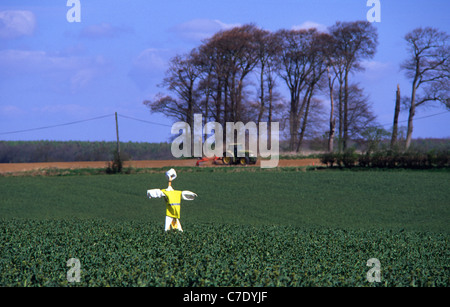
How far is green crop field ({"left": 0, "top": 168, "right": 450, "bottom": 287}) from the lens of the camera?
6.72 metres

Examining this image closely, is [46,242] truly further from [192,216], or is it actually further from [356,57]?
[356,57]

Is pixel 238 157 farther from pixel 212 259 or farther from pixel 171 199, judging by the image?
pixel 212 259

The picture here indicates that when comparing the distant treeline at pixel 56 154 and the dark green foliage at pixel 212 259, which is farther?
the distant treeline at pixel 56 154

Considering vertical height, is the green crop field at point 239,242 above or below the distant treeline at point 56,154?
below

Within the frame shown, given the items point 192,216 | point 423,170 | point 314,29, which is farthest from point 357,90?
point 192,216

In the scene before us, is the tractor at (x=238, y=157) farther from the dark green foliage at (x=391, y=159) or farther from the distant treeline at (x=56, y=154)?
the distant treeline at (x=56, y=154)

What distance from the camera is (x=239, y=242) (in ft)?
33.0

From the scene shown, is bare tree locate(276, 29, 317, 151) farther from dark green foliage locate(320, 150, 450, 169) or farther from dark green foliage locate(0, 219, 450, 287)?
dark green foliage locate(0, 219, 450, 287)

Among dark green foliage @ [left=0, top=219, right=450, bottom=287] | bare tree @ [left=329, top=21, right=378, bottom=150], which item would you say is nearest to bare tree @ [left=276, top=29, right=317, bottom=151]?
bare tree @ [left=329, top=21, right=378, bottom=150]

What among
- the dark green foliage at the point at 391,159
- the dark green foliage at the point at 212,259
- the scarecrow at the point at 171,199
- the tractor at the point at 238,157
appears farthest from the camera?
the tractor at the point at 238,157

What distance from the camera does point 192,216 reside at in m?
20.2

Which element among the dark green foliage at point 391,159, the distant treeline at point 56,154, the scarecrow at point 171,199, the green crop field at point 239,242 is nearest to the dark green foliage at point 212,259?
the green crop field at point 239,242

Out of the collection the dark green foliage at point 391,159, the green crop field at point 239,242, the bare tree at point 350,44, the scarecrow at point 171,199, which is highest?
the bare tree at point 350,44

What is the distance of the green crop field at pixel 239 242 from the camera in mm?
6719
